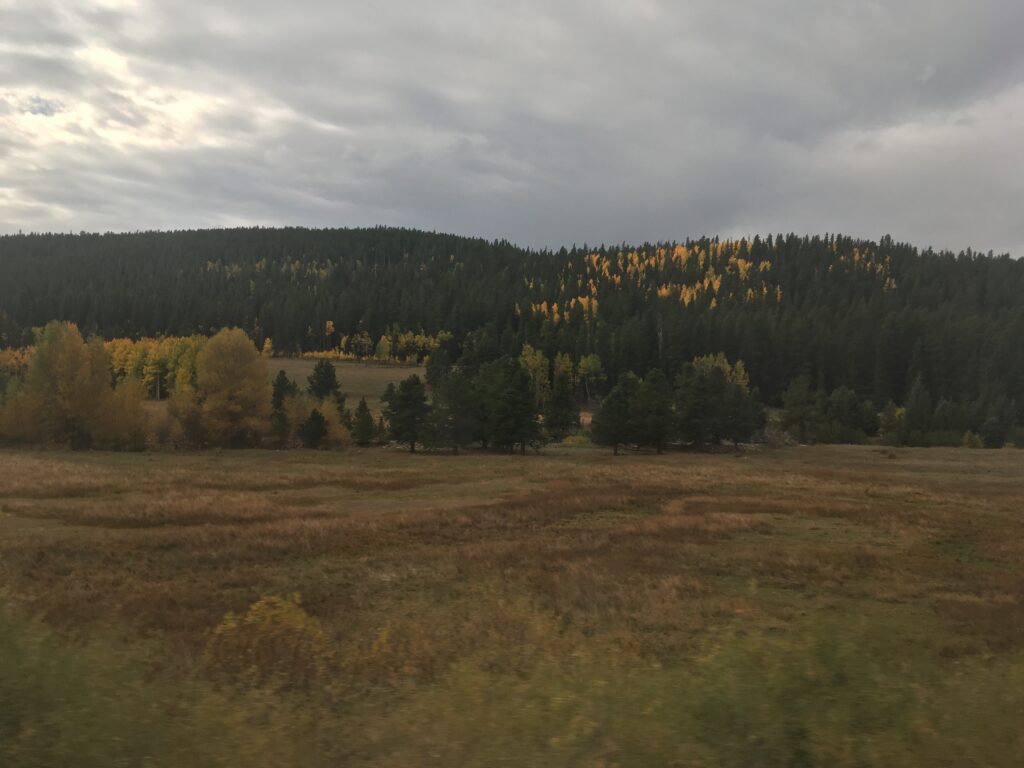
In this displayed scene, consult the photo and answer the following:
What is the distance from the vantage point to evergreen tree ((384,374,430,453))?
74.3 metres

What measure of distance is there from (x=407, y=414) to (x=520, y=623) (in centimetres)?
6099

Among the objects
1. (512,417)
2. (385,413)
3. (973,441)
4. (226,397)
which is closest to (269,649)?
(512,417)

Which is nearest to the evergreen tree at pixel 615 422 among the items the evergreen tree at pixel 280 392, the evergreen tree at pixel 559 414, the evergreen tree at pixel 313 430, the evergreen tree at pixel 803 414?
the evergreen tree at pixel 559 414

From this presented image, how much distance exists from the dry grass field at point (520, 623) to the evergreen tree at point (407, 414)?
31324 mm

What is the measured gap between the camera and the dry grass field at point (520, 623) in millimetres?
6609

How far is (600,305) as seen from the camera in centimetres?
19812

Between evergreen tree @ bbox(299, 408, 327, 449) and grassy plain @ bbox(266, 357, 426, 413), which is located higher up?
grassy plain @ bbox(266, 357, 426, 413)

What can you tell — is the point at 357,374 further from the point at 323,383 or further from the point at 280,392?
the point at 280,392

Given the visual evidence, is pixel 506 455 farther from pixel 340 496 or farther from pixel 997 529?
pixel 997 529

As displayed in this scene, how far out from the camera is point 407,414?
244ft

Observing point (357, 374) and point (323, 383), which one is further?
point (357, 374)

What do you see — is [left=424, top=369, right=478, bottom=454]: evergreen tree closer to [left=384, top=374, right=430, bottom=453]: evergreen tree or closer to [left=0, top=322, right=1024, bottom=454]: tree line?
[left=0, top=322, right=1024, bottom=454]: tree line

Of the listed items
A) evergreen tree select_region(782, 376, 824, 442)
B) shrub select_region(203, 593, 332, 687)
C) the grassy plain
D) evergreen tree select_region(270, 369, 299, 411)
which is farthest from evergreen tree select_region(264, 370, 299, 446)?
evergreen tree select_region(782, 376, 824, 442)

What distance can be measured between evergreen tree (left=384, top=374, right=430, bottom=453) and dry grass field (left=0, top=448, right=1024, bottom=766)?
1233 inches
